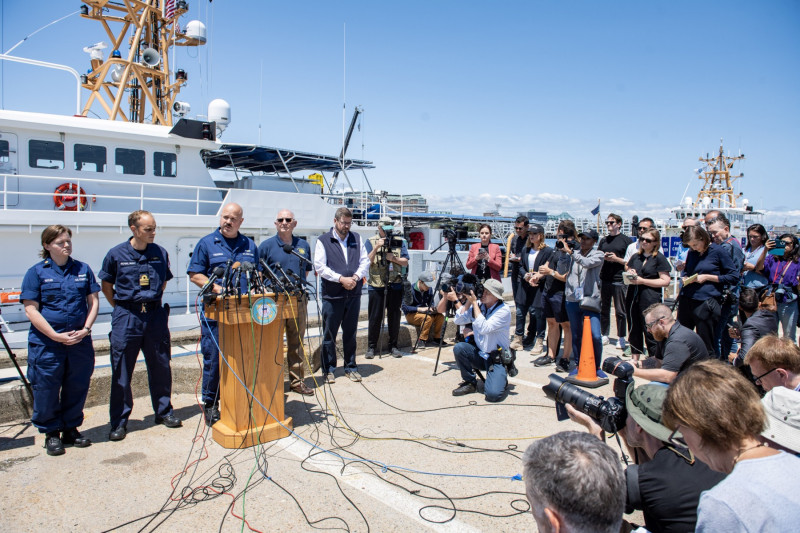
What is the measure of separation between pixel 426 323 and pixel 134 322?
180 inches

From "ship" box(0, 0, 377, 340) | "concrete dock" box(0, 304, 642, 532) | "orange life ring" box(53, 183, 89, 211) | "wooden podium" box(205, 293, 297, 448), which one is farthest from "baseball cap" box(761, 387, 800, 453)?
"orange life ring" box(53, 183, 89, 211)

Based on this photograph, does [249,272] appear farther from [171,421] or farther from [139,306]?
[171,421]

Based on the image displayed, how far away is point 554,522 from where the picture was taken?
1494 millimetres

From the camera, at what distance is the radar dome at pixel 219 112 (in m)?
12.8

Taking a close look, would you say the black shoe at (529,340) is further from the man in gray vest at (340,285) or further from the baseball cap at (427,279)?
the man in gray vest at (340,285)

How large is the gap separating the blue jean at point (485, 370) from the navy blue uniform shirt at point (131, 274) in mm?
3175

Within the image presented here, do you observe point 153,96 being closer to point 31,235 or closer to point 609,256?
point 31,235

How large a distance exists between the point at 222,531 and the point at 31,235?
27.3 feet

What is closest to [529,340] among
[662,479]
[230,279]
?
[230,279]

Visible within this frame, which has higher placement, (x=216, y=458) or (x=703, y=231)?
(x=703, y=231)

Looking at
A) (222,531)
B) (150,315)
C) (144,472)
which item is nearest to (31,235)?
(150,315)

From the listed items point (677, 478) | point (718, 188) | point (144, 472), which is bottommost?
point (144, 472)

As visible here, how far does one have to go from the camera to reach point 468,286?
575cm

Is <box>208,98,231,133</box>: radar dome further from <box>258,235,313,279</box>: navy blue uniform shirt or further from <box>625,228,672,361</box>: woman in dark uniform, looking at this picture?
<box>625,228,672,361</box>: woman in dark uniform
